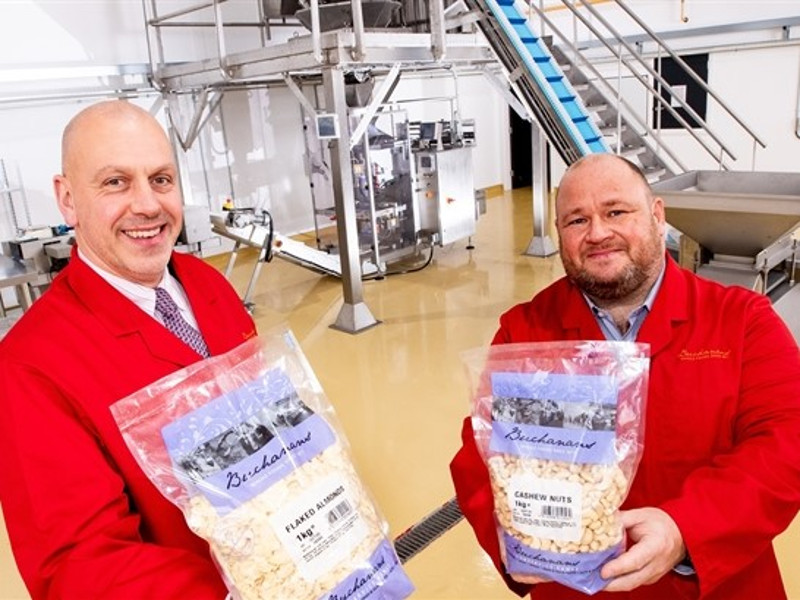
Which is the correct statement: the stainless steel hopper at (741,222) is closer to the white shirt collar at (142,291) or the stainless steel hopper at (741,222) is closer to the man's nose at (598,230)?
the man's nose at (598,230)

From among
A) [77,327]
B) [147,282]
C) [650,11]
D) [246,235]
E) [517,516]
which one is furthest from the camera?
[650,11]

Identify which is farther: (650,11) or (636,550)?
(650,11)

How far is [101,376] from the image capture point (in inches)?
46.4

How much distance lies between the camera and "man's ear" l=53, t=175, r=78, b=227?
1.29 m

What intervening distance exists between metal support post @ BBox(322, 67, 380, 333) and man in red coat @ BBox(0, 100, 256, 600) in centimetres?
358

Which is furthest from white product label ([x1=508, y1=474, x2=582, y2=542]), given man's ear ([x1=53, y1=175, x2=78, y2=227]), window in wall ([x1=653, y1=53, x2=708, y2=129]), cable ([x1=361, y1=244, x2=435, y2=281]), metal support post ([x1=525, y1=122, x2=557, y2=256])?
window in wall ([x1=653, y1=53, x2=708, y2=129])

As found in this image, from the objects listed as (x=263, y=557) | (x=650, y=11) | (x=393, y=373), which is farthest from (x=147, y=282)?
(x=650, y=11)

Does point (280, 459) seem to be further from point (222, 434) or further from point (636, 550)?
point (636, 550)

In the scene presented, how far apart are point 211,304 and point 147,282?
18 centimetres

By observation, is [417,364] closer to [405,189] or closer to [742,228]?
[742,228]

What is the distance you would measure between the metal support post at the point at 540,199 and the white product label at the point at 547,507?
241 inches

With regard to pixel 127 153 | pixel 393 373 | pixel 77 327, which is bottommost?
pixel 393 373

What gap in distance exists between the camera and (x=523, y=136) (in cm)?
1167

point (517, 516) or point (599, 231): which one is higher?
point (599, 231)
